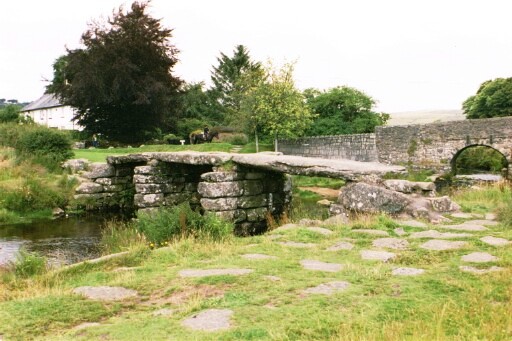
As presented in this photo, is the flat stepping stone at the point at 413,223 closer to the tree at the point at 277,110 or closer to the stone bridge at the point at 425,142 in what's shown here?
the stone bridge at the point at 425,142

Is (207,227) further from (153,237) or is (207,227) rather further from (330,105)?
(330,105)

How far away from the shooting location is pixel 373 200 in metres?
8.35

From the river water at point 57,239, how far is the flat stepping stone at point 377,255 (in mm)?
4934

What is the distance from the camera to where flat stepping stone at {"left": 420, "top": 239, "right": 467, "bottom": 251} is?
569 centimetres

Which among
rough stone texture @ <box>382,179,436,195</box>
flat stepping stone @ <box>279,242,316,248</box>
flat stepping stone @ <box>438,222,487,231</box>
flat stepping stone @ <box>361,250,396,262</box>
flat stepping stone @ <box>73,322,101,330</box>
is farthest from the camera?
rough stone texture @ <box>382,179,436,195</box>

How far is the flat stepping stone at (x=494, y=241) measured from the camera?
585cm

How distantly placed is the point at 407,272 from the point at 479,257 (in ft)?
3.31

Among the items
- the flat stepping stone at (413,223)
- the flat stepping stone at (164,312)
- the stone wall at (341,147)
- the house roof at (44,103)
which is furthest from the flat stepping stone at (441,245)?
the house roof at (44,103)

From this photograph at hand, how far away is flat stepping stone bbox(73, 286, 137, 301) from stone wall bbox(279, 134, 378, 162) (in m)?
21.2

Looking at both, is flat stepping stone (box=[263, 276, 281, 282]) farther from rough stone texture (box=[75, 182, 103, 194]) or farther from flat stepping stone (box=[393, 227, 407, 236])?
rough stone texture (box=[75, 182, 103, 194])

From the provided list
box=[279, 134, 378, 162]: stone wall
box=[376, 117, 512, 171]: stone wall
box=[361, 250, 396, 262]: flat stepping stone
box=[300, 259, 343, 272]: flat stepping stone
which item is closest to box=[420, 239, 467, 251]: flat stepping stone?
box=[361, 250, 396, 262]: flat stepping stone

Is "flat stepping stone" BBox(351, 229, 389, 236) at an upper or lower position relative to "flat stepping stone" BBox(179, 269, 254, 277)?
lower

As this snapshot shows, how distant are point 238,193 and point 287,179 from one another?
5.31ft

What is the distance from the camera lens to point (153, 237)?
8.49 meters
